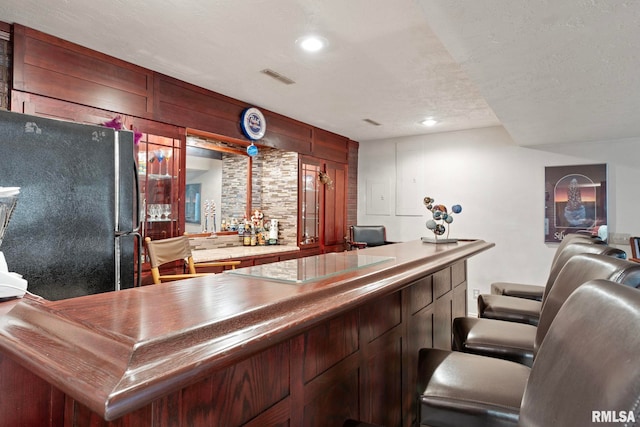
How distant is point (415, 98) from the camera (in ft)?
12.2

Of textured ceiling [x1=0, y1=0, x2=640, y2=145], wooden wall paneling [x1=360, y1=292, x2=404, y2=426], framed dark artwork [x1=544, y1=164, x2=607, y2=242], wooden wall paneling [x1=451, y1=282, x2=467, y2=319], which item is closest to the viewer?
wooden wall paneling [x1=360, y1=292, x2=404, y2=426]

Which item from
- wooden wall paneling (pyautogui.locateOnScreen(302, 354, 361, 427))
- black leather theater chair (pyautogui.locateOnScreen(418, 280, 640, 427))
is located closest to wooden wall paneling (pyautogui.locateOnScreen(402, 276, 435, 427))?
wooden wall paneling (pyautogui.locateOnScreen(302, 354, 361, 427))

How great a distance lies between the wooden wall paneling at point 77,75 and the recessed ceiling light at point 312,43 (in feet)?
4.51

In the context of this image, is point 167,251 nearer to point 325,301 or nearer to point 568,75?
point 325,301

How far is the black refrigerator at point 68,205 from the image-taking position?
5.24 ft

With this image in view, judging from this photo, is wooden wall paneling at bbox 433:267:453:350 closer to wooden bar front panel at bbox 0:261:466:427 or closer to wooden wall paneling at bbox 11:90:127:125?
wooden bar front panel at bbox 0:261:466:427

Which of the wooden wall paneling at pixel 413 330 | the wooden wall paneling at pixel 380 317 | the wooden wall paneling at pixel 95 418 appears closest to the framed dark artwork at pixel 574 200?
the wooden wall paneling at pixel 413 330

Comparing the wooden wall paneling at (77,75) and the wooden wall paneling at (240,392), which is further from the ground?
the wooden wall paneling at (77,75)

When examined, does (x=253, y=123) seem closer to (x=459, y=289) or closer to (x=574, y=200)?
(x=459, y=289)

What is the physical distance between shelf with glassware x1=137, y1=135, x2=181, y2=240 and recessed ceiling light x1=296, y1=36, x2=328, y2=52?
1.49m

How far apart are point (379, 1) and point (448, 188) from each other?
368 centimetres

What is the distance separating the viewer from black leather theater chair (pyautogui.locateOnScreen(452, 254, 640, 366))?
3.10 feet

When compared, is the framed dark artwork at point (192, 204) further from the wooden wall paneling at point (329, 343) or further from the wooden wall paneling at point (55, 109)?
the wooden wall paneling at point (329, 343)

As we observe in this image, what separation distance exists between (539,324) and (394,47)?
2.04 m
